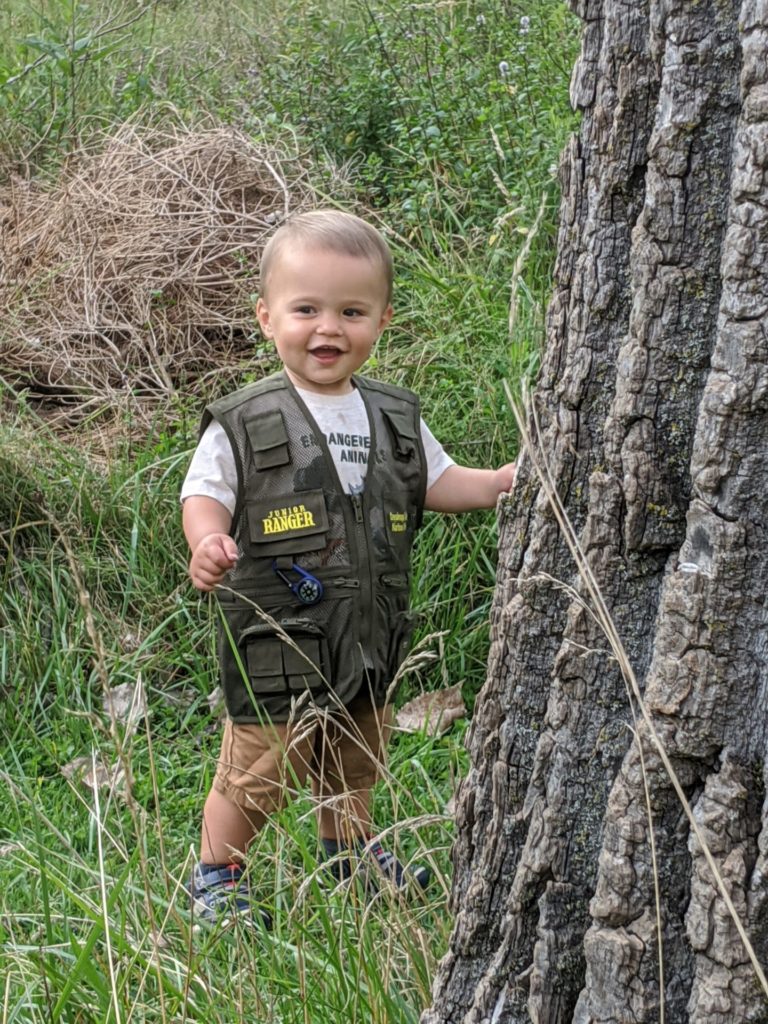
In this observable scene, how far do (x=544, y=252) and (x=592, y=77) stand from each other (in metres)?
3.11

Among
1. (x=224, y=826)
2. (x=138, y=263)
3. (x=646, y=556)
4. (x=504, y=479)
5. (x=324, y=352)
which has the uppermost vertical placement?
(x=138, y=263)

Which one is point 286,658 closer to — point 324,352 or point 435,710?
point 324,352

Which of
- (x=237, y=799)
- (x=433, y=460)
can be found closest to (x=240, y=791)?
(x=237, y=799)

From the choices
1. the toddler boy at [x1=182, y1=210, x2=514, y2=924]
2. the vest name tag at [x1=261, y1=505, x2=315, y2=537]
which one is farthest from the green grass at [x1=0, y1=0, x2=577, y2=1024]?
the vest name tag at [x1=261, y1=505, x2=315, y2=537]

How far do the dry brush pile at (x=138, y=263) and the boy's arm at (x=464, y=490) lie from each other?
6.75 feet

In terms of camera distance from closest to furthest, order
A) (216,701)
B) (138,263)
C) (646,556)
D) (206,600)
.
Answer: (646,556) → (216,701) → (206,600) → (138,263)

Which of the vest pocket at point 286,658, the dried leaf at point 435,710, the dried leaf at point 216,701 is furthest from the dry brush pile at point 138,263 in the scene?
the vest pocket at point 286,658

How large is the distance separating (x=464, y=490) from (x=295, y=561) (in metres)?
0.48

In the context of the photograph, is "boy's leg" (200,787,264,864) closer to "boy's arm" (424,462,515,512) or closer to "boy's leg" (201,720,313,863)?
"boy's leg" (201,720,313,863)

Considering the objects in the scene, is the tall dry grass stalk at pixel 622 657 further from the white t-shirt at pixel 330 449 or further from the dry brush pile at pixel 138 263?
the dry brush pile at pixel 138 263

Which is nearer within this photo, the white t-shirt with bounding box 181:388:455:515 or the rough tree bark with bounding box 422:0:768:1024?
the rough tree bark with bounding box 422:0:768:1024

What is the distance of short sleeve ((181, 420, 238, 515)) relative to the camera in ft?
9.75

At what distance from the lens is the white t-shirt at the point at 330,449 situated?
9.79 ft

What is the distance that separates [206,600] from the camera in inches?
165
